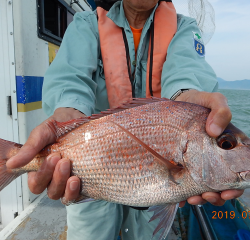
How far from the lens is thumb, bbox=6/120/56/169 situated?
125 centimetres

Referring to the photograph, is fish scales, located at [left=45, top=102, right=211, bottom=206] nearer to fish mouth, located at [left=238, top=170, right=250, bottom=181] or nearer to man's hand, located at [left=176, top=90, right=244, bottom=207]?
man's hand, located at [left=176, top=90, right=244, bottom=207]

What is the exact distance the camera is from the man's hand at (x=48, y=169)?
1289 millimetres

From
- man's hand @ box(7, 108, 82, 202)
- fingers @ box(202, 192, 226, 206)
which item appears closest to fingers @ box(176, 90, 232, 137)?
fingers @ box(202, 192, 226, 206)

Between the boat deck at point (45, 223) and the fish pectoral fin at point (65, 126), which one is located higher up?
the fish pectoral fin at point (65, 126)

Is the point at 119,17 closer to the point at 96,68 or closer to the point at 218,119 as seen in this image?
the point at 96,68

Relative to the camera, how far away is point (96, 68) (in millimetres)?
2182

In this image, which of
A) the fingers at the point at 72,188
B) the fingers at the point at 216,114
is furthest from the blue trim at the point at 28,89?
the fingers at the point at 216,114

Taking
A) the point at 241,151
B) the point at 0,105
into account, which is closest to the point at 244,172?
the point at 241,151

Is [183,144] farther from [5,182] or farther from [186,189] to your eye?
[5,182]

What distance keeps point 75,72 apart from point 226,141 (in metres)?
1.42

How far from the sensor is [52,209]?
2.91 meters

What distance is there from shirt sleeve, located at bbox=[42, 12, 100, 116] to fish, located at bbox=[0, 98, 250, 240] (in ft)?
1.31

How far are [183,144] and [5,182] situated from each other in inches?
48.5
